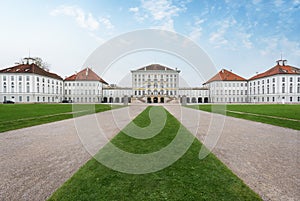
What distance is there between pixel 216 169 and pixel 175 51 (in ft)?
22.3

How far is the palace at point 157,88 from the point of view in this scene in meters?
60.8

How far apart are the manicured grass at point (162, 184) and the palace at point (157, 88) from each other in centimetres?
5146

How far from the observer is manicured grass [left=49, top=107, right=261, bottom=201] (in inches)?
115

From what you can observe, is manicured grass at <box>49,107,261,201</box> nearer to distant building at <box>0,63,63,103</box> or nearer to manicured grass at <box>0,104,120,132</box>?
manicured grass at <box>0,104,120,132</box>

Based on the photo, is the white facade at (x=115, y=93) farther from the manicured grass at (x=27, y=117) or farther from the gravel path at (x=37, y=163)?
the gravel path at (x=37, y=163)

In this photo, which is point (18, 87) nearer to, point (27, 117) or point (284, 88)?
point (27, 117)

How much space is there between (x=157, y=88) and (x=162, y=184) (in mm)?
71505

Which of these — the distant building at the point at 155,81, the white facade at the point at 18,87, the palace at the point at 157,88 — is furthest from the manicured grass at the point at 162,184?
the white facade at the point at 18,87

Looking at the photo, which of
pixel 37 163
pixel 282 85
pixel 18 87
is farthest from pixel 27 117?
pixel 282 85

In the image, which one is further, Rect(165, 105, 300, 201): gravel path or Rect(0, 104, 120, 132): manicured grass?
Rect(0, 104, 120, 132): manicured grass

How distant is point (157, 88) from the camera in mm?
74500

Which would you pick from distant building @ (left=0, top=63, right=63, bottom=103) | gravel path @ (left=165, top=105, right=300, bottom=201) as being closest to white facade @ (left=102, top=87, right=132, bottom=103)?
distant building @ (left=0, top=63, right=63, bottom=103)

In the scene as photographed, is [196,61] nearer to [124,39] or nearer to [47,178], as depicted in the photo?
[124,39]

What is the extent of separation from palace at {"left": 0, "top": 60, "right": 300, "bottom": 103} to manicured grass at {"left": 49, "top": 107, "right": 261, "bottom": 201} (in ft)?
169
